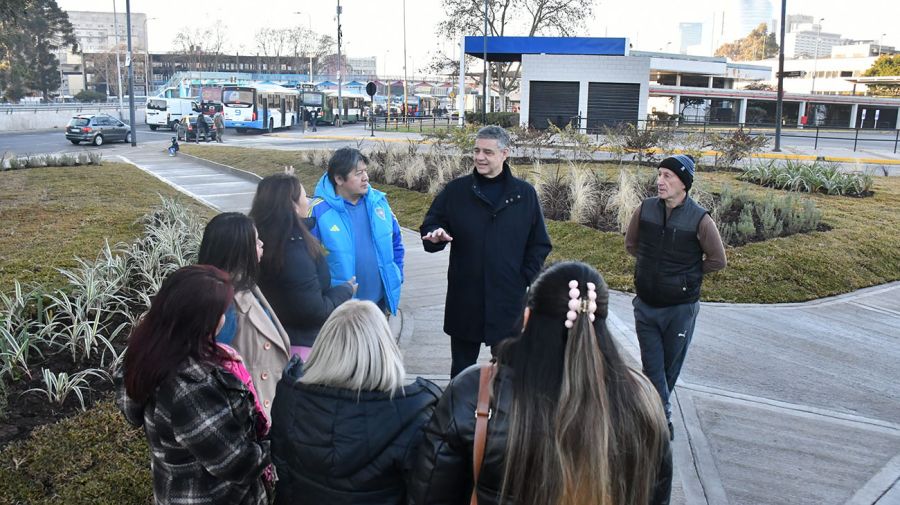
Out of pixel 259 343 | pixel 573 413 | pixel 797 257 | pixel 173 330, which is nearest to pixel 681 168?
pixel 259 343

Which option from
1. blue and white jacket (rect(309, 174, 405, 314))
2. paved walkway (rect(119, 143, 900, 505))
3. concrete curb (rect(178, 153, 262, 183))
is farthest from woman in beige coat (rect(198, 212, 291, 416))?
concrete curb (rect(178, 153, 262, 183))

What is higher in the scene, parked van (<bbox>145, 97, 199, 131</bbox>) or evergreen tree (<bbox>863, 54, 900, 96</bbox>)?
evergreen tree (<bbox>863, 54, 900, 96</bbox>)

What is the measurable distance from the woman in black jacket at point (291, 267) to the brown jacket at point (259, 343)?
0.38 metres

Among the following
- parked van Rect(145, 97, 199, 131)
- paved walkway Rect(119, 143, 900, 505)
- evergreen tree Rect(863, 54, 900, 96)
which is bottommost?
paved walkway Rect(119, 143, 900, 505)

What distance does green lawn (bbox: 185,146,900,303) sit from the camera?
8.25 metres

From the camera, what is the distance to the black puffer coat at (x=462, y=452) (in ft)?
6.75

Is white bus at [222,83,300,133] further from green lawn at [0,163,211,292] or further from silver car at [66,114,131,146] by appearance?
green lawn at [0,163,211,292]

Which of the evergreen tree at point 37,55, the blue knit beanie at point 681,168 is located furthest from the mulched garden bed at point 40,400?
the evergreen tree at point 37,55

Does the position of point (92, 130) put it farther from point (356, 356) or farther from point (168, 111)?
point (356, 356)

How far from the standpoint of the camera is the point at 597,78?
37562 millimetres

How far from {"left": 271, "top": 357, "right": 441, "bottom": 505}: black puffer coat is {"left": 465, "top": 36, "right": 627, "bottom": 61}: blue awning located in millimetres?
37985

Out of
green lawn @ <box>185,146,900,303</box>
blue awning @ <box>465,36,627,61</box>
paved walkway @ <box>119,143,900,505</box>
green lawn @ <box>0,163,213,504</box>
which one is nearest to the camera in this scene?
green lawn @ <box>0,163,213,504</box>

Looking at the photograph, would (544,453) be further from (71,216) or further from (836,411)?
(71,216)

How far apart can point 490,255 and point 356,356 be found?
2003mm
